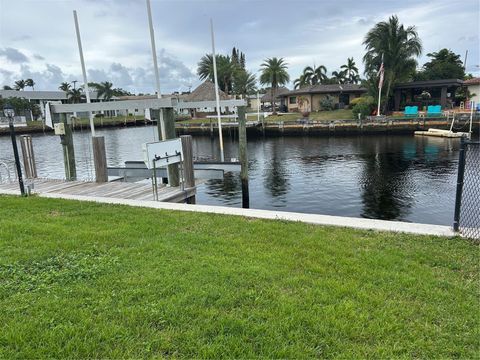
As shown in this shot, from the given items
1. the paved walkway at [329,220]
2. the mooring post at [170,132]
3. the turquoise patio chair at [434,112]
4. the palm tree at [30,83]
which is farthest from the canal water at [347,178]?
the palm tree at [30,83]

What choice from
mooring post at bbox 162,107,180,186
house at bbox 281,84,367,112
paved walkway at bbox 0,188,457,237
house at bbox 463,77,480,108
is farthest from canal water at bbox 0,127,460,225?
house at bbox 281,84,367,112

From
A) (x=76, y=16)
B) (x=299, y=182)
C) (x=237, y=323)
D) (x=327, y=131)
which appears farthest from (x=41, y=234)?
(x=327, y=131)

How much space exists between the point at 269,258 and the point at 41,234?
357 centimetres

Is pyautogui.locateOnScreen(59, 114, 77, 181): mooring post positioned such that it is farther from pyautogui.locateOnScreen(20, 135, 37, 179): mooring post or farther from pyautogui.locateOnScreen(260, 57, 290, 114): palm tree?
pyautogui.locateOnScreen(260, 57, 290, 114): palm tree

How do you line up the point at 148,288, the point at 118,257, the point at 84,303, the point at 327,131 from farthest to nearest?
the point at 327,131 → the point at 118,257 → the point at 148,288 → the point at 84,303

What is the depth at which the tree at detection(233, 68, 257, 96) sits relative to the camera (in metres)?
67.8

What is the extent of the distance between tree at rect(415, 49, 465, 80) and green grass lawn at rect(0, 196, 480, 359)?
56542 mm

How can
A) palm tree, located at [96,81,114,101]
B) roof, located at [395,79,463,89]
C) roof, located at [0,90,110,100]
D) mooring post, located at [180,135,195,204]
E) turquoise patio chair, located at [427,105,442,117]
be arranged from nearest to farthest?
mooring post, located at [180,135,195,204] < turquoise patio chair, located at [427,105,442,117] < roof, located at [395,79,463,89] < roof, located at [0,90,110,100] < palm tree, located at [96,81,114,101]

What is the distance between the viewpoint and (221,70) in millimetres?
66500

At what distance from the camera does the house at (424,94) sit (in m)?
45.8

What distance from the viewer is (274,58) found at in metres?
62.8

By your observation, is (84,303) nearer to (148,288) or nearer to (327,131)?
(148,288)

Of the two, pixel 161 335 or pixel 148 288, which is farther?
pixel 148 288

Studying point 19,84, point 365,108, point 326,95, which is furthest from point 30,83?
point 365,108
